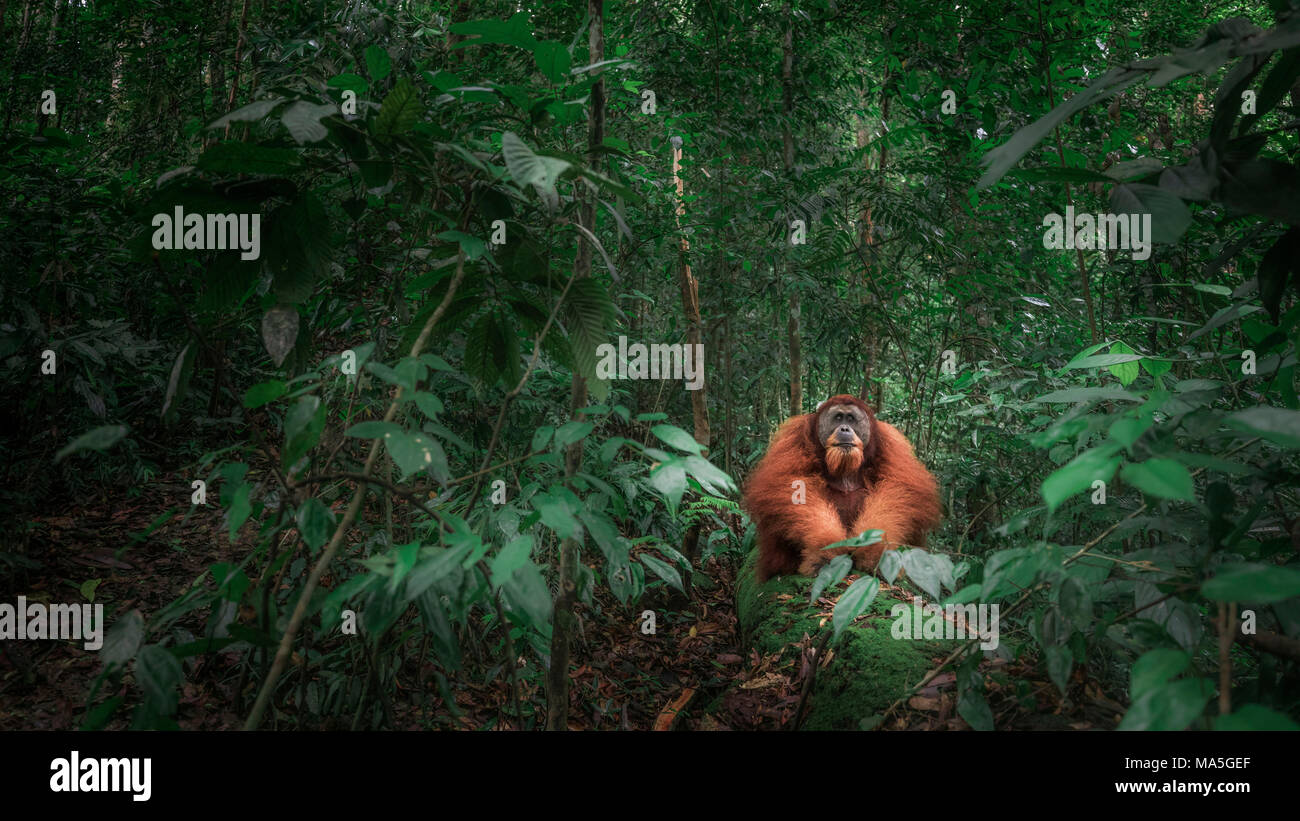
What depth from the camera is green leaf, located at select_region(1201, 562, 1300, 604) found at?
1.00m

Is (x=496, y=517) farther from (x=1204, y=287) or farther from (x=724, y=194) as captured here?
(x=724, y=194)

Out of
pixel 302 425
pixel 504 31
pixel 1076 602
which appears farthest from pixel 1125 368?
pixel 302 425

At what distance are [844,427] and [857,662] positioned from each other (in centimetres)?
206

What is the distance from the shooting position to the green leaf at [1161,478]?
3.62ft

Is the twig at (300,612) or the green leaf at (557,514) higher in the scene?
the green leaf at (557,514)

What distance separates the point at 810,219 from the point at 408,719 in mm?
3817

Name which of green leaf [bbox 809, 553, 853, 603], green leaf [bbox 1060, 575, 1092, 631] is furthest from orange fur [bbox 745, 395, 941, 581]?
green leaf [bbox 1060, 575, 1092, 631]

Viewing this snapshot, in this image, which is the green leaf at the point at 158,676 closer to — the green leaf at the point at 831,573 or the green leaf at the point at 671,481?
the green leaf at the point at 671,481

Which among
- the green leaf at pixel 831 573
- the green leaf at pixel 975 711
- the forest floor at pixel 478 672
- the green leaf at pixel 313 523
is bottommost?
the forest floor at pixel 478 672

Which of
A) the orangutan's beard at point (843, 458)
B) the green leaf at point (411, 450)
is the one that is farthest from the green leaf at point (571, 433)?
the orangutan's beard at point (843, 458)

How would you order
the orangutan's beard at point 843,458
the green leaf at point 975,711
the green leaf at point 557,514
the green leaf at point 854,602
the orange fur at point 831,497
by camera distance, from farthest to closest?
1. the orangutan's beard at point 843,458
2. the orange fur at point 831,497
3. the green leaf at point 975,711
4. the green leaf at point 854,602
5. the green leaf at point 557,514

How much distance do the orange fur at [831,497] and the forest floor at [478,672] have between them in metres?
0.73

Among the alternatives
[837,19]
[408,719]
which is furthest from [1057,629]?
[837,19]

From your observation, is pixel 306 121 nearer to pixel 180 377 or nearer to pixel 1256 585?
pixel 180 377
